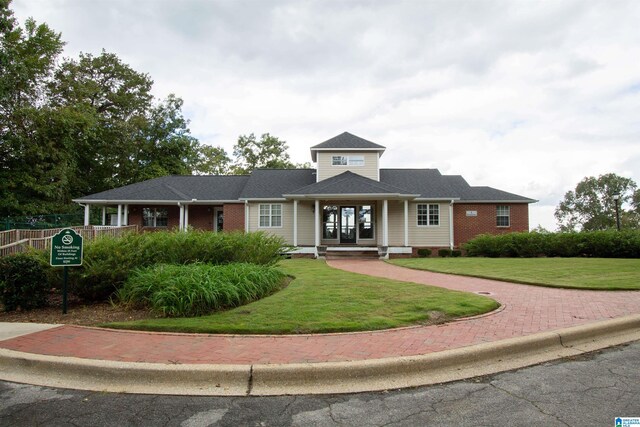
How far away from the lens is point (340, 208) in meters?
23.5

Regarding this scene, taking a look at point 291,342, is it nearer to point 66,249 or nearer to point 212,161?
point 66,249

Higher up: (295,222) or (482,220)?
(482,220)

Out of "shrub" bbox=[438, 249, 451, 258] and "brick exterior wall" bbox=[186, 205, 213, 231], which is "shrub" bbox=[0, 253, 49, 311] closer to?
"brick exterior wall" bbox=[186, 205, 213, 231]

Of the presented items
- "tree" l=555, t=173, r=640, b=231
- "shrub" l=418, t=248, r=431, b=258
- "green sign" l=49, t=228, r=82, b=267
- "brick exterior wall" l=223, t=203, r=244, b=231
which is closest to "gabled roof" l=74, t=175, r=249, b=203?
"brick exterior wall" l=223, t=203, r=244, b=231

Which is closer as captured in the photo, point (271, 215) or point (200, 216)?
point (271, 215)

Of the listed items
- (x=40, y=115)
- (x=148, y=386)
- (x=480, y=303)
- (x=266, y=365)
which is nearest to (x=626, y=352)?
(x=480, y=303)

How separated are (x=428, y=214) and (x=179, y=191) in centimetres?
1542

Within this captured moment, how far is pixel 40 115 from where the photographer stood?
26547 millimetres

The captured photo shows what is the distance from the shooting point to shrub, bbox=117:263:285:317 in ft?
21.3

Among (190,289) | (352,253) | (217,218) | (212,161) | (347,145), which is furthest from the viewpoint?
(212,161)

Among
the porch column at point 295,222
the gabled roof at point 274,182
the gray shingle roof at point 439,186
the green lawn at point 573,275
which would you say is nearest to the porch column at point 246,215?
the gabled roof at point 274,182

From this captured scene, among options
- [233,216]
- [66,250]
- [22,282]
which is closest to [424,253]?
[233,216]

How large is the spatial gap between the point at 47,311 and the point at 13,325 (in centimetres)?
107

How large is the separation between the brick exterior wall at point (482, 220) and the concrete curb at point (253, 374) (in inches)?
791
